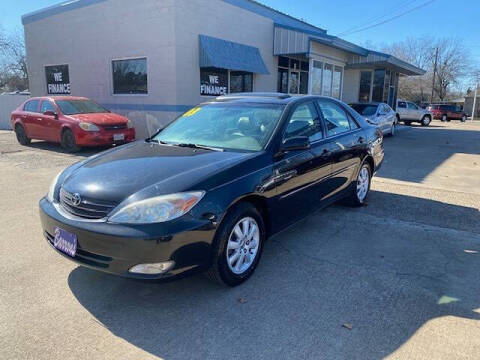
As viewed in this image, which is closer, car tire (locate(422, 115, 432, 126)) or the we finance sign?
the we finance sign

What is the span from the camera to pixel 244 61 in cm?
1359

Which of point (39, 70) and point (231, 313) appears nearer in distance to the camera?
point (231, 313)

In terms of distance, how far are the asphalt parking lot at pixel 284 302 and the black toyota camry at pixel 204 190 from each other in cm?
37

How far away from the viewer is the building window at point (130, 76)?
12375 mm

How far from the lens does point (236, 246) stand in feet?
10.3

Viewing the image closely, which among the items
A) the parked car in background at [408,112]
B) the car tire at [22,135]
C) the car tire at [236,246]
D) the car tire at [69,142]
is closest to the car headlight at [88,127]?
the car tire at [69,142]

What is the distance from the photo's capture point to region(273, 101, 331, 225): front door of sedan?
141 inches

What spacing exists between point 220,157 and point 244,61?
11050 millimetres

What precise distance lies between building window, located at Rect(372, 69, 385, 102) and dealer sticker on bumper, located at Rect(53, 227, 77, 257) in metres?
22.7

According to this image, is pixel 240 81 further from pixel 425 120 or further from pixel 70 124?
pixel 425 120

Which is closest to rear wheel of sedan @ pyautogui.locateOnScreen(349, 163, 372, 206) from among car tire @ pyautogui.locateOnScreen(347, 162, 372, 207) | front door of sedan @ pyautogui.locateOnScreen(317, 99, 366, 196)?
car tire @ pyautogui.locateOnScreen(347, 162, 372, 207)

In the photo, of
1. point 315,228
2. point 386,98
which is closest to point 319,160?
point 315,228

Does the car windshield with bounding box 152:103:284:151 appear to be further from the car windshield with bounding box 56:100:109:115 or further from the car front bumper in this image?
the car windshield with bounding box 56:100:109:115

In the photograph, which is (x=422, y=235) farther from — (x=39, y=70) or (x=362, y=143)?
(x=39, y=70)
